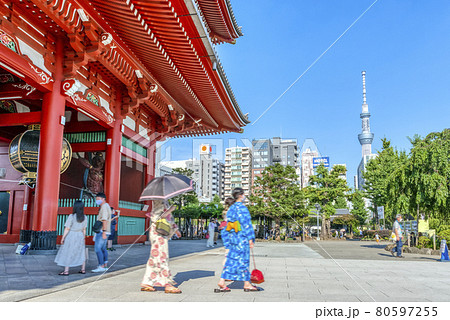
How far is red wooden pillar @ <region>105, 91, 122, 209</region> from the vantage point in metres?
13.5

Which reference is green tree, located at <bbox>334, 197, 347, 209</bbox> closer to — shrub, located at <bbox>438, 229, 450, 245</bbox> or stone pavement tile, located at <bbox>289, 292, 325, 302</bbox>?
shrub, located at <bbox>438, 229, 450, 245</bbox>

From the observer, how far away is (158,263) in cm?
555

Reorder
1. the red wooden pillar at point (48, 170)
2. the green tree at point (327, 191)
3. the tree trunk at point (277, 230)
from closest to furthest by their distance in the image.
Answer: the red wooden pillar at point (48, 170)
the tree trunk at point (277, 230)
the green tree at point (327, 191)

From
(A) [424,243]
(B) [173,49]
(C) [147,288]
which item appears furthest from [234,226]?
(A) [424,243]

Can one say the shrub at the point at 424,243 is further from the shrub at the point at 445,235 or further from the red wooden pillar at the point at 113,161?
the red wooden pillar at the point at 113,161

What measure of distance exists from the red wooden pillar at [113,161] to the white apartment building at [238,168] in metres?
95.8

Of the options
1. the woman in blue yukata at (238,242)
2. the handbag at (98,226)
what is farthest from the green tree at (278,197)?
the woman in blue yukata at (238,242)

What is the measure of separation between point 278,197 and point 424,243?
46.9 feet

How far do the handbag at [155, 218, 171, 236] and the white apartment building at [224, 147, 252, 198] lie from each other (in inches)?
4079

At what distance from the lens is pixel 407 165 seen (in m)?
17.0

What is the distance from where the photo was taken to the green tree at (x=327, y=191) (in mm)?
38562

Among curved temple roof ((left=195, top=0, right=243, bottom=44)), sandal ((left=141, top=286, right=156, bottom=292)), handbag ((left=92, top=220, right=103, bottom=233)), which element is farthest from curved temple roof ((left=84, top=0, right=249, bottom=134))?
sandal ((left=141, top=286, right=156, bottom=292))
